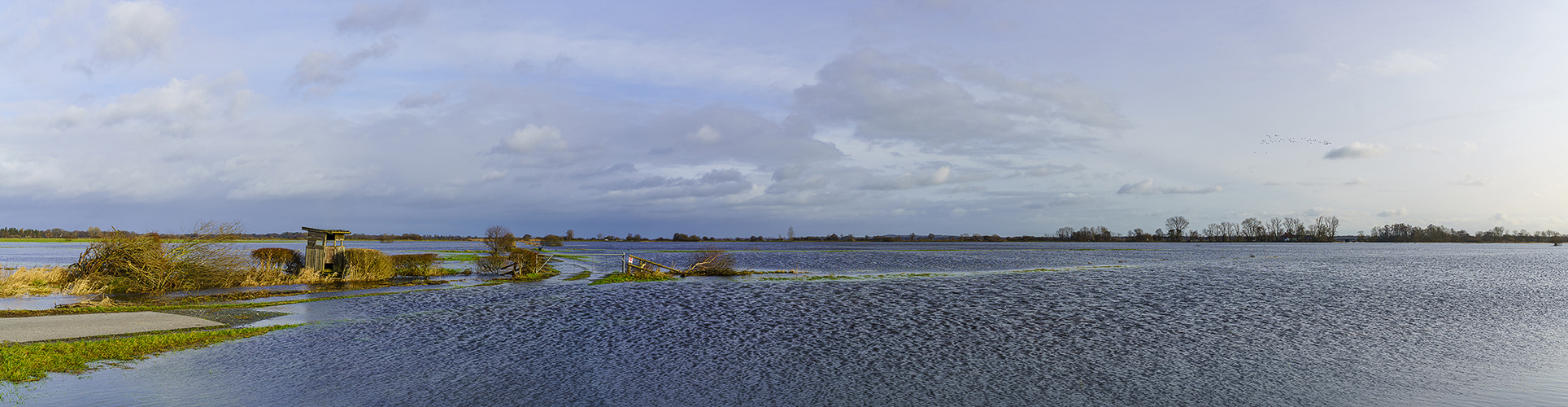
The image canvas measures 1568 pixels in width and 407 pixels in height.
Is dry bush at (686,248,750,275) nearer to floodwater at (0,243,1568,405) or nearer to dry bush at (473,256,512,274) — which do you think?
dry bush at (473,256,512,274)

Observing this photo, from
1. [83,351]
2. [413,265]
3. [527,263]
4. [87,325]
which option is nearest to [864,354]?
[83,351]

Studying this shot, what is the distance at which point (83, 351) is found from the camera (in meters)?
14.2

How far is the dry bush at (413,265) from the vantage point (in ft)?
142

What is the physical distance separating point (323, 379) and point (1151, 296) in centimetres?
3412

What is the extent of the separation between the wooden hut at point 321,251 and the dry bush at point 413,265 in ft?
10.4

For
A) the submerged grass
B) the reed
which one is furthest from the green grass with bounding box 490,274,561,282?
the submerged grass

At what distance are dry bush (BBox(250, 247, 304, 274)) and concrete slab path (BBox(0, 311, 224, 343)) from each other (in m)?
18.8

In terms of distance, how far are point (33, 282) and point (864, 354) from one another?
34.9 m

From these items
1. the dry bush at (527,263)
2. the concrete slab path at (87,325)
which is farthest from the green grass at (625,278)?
the concrete slab path at (87,325)

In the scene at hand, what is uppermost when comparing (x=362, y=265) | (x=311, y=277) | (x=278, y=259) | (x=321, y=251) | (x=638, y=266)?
(x=321, y=251)

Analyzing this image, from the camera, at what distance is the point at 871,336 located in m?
19.9

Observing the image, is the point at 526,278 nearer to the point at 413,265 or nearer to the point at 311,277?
the point at 413,265

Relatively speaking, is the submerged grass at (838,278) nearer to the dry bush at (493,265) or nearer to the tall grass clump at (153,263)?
the dry bush at (493,265)

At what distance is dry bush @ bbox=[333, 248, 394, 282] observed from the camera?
39562mm
